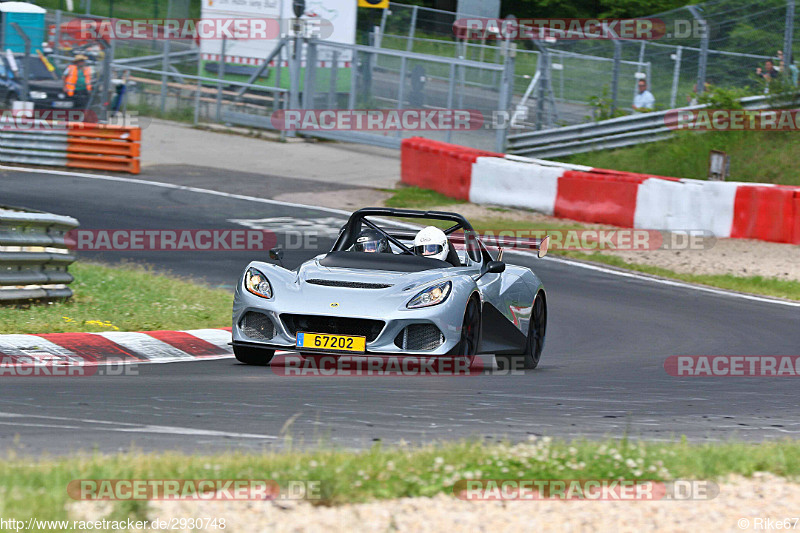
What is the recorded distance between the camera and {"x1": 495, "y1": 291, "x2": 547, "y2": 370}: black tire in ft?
30.8

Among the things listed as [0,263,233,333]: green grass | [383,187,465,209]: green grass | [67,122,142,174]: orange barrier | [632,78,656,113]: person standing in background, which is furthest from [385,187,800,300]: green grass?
[0,263,233,333]: green grass

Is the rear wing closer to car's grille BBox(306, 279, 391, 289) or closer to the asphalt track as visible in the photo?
the asphalt track

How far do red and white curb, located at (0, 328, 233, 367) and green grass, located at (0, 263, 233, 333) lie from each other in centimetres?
Result: 31

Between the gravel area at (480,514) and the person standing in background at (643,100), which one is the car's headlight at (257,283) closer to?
the gravel area at (480,514)

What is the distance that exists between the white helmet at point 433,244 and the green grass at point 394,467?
12.2ft

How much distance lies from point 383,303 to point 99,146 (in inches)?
615

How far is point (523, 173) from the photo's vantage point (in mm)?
20016

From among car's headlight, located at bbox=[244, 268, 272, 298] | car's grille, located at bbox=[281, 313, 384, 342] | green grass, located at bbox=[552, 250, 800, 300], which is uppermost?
car's headlight, located at bbox=[244, 268, 272, 298]

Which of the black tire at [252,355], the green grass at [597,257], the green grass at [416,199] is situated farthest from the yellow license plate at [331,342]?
the green grass at [416,199]

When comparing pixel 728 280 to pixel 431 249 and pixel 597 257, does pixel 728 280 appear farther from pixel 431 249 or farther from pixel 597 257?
pixel 431 249

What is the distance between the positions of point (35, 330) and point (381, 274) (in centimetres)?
265

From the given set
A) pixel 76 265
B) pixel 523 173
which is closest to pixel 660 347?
pixel 76 265

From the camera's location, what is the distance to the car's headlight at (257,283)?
8.18m

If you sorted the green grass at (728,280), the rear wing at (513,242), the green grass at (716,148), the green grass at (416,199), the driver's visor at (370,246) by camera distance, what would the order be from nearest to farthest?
the driver's visor at (370,246) < the green grass at (728,280) < the rear wing at (513,242) < the green grass at (416,199) < the green grass at (716,148)
